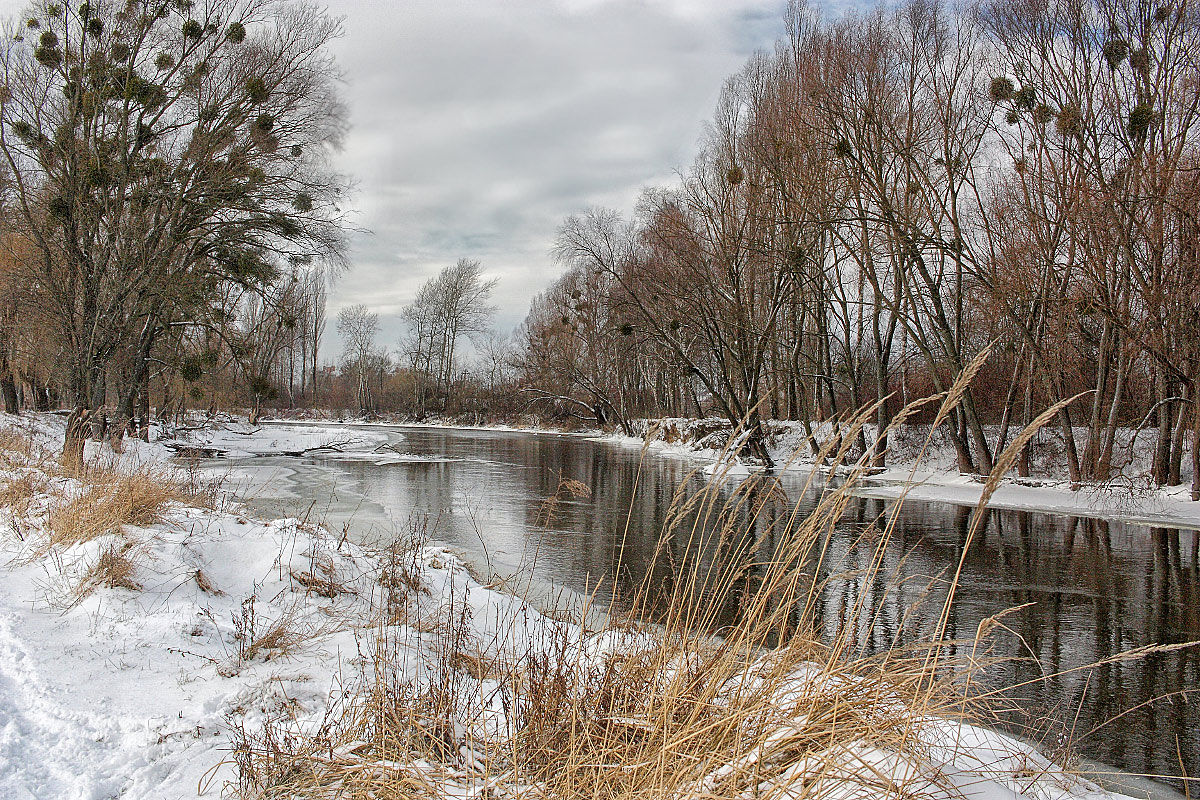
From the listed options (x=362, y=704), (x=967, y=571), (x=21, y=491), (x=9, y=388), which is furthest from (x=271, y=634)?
(x=9, y=388)

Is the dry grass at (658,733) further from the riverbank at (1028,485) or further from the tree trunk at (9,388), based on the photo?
the tree trunk at (9,388)

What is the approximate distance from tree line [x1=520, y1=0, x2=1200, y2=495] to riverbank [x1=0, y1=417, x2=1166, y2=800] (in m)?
12.5

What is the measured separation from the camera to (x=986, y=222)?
17469mm

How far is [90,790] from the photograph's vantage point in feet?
8.32

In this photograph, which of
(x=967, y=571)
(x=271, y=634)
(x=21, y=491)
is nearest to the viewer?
(x=271, y=634)

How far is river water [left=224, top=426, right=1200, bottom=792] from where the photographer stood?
4.19 m

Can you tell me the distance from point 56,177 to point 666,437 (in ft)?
76.5

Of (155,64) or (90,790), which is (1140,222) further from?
(155,64)

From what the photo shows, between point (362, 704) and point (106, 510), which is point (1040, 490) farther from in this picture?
point (106, 510)

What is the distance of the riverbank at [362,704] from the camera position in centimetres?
237

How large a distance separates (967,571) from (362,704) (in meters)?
7.56

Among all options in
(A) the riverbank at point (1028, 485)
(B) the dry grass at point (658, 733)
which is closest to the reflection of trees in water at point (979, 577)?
(B) the dry grass at point (658, 733)

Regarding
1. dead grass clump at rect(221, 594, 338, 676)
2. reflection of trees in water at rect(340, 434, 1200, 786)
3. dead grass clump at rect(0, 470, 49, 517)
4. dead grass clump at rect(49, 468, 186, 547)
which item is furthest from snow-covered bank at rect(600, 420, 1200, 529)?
dead grass clump at rect(0, 470, 49, 517)

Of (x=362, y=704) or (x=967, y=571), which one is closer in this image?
(x=362, y=704)
